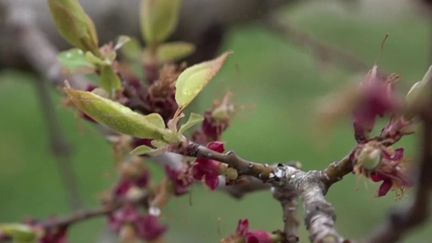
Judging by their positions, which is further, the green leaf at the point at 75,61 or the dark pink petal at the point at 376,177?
the green leaf at the point at 75,61

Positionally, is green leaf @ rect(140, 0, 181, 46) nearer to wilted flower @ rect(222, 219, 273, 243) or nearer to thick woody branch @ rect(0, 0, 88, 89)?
thick woody branch @ rect(0, 0, 88, 89)

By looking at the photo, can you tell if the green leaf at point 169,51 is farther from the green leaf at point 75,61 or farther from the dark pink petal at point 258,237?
the dark pink petal at point 258,237

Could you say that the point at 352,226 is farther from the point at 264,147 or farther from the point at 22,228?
the point at 22,228

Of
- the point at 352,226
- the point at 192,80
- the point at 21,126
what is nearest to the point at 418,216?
the point at 192,80

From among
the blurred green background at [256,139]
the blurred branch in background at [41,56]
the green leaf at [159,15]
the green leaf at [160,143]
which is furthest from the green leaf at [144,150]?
the blurred green background at [256,139]

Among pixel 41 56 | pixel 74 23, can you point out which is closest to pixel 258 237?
pixel 74 23
